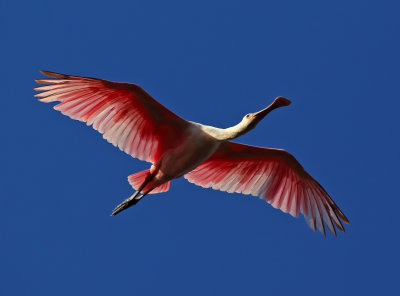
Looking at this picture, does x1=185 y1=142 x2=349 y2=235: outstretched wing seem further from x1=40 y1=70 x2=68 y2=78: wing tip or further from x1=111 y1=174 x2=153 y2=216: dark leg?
x1=40 y1=70 x2=68 y2=78: wing tip

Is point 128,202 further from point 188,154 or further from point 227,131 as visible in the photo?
point 227,131

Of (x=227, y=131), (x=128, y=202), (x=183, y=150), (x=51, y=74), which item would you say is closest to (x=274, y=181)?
(x=227, y=131)

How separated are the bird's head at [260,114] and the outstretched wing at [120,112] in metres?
0.93

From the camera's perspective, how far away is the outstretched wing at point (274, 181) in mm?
12758

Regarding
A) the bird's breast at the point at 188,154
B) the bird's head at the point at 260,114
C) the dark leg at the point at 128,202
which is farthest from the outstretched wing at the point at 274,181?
the bird's head at the point at 260,114

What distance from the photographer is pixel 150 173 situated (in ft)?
38.8

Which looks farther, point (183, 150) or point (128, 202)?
point (128, 202)

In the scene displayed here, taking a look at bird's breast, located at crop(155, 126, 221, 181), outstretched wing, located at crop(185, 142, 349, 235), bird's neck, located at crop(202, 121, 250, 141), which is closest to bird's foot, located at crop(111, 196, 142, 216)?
bird's breast, located at crop(155, 126, 221, 181)

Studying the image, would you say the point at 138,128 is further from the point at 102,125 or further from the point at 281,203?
the point at 281,203

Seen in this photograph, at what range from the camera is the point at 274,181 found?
1305cm

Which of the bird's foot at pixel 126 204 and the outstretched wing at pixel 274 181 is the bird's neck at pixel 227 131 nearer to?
the outstretched wing at pixel 274 181

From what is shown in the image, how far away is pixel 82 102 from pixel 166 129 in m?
1.30

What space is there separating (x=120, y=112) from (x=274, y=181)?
306 cm

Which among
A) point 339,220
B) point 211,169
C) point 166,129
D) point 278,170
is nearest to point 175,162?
point 166,129
